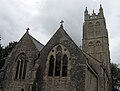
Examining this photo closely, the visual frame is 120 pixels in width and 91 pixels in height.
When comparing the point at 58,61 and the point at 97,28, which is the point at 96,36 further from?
the point at 58,61

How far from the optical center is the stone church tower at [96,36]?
50.3 meters

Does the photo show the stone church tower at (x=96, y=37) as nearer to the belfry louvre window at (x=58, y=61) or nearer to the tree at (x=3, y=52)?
the tree at (x=3, y=52)

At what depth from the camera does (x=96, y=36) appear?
176 ft

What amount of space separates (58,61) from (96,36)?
28.3 m

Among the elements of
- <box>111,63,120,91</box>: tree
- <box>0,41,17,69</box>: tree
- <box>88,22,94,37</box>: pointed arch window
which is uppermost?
<box>88,22,94,37</box>: pointed arch window

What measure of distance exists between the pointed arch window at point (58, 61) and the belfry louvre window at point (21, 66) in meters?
4.42

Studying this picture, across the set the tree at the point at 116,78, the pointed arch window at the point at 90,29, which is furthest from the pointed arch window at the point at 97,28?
the tree at the point at 116,78

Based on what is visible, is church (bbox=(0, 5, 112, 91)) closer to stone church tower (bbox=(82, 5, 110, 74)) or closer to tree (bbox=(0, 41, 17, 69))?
tree (bbox=(0, 41, 17, 69))

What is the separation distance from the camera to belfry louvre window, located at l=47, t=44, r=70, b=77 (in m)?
26.8

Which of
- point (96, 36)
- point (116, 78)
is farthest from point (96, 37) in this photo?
point (116, 78)

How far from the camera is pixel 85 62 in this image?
1013 inches

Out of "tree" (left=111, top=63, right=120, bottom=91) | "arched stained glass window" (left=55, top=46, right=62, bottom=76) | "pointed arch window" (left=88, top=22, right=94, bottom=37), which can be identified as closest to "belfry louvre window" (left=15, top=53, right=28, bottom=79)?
"arched stained glass window" (left=55, top=46, right=62, bottom=76)

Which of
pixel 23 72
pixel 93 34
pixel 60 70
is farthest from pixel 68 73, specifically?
pixel 93 34

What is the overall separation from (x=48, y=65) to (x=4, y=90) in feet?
24.9
